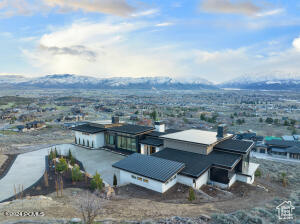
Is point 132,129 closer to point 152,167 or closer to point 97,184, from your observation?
point 152,167

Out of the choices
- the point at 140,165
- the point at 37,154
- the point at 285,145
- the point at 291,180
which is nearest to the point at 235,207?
the point at 140,165

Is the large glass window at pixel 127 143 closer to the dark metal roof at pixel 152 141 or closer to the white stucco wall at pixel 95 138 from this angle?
the dark metal roof at pixel 152 141

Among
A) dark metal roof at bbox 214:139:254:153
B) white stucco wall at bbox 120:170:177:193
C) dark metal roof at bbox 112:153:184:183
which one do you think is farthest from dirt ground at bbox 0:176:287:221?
dark metal roof at bbox 214:139:254:153

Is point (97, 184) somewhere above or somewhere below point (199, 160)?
below

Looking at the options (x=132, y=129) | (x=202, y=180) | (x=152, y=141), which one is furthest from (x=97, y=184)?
(x=132, y=129)

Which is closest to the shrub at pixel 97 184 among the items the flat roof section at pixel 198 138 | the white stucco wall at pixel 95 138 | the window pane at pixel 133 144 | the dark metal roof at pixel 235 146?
the flat roof section at pixel 198 138

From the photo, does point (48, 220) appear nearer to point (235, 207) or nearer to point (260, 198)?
point (235, 207)
